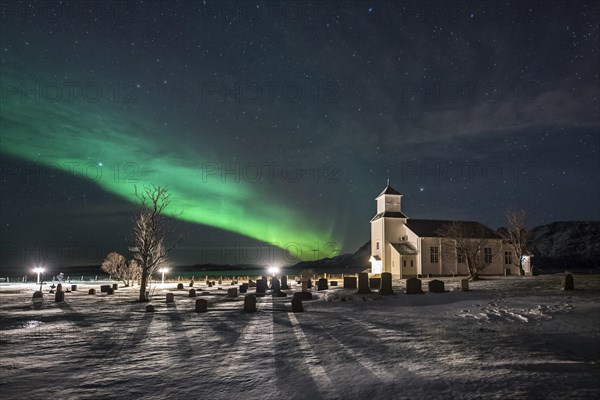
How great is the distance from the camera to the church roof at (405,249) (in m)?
47.6

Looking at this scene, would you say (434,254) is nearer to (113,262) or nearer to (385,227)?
(385,227)

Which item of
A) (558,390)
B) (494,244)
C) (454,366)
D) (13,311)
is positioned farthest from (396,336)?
(494,244)

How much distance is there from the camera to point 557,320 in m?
12.7

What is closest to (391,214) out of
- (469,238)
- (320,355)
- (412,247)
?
(412,247)

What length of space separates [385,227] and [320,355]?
42887mm

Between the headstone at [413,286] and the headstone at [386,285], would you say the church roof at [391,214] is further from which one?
the headstone at [413,286]

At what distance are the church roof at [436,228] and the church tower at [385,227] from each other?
5.71 ft

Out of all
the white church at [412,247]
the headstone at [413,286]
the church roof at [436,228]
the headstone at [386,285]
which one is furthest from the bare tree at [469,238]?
the headstone at [386,285]

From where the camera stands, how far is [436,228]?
2005 inches

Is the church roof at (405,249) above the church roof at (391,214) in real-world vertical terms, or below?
below

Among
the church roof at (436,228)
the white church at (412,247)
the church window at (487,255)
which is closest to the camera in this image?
the white church at (412,247)

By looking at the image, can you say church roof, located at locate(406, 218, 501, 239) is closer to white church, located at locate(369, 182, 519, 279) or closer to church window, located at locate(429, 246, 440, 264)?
white church, located at locate(369, 182, 519, 279)

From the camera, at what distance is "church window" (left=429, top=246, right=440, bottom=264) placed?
48031mm

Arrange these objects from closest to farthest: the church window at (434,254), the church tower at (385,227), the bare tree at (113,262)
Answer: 1. the church window at (434,254)
2. the church tower at (385,227)
3. the bare tree at (113,262)
